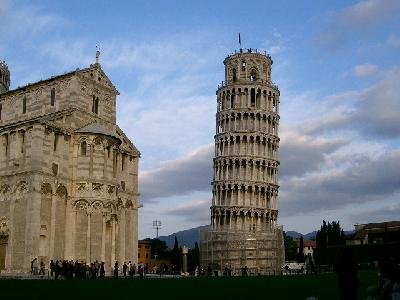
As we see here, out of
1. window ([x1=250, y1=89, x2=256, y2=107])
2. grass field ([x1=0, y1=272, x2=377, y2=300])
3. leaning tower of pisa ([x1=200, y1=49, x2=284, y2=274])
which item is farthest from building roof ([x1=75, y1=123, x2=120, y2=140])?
window ([x1=250, y1=89, x2=256, y2=107])

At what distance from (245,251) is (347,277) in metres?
52.6

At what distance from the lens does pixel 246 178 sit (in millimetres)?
63969

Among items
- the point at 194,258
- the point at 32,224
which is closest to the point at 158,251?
the point at 194,258

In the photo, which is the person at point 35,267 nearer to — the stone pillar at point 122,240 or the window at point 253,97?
the stone pillar at point 122,240

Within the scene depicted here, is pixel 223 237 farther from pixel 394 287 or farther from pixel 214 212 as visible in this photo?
pixel 394 287

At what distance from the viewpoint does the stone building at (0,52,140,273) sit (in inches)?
1427

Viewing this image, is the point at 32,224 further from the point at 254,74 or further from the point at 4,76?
the point at 254,74

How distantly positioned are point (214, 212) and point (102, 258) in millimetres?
28186

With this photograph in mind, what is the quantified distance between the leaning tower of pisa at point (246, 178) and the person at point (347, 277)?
5077 centimetres

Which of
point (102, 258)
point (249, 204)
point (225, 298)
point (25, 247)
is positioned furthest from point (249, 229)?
point (225, 298)

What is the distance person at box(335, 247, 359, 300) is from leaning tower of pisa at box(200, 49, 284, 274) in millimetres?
50774

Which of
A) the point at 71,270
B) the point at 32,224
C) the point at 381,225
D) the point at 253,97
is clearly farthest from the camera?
the point at 381,225

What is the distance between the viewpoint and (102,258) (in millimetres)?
38031

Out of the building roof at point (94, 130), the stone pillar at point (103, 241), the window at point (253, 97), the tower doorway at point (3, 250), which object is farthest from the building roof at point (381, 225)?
the tower doorway at point (3, 250)
